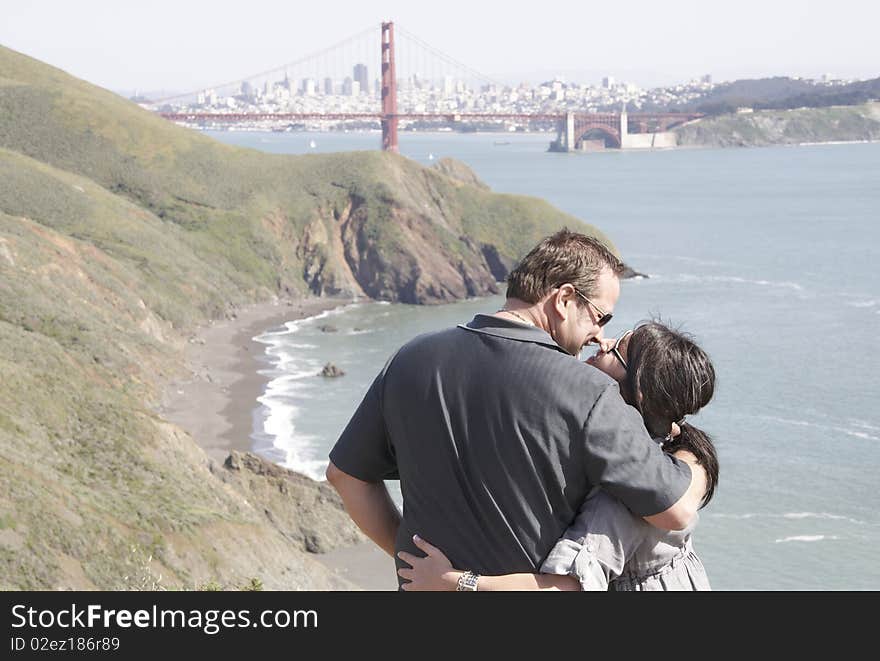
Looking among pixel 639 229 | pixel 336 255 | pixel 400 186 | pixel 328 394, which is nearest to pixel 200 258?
pixel 336 255

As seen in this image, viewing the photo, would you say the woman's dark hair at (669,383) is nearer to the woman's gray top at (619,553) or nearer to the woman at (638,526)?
the woman at (638,526)

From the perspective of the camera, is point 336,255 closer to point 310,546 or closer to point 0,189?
point 0,189

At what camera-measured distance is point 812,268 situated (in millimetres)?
76188

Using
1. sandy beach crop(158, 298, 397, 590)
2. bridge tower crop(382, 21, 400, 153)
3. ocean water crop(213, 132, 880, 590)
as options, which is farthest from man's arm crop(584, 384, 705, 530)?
bridge tower crop(382, 21, 400, 153)

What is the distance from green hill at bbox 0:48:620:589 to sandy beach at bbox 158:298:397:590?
0.93 meters

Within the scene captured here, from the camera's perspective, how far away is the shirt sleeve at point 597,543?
329cm

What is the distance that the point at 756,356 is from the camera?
51.7 m

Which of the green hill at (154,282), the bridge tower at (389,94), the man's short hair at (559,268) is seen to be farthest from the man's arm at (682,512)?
the bridge tower at (389,94)

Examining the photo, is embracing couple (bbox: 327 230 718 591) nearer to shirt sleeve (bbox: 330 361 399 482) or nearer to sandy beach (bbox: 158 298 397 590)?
shirt sleeve (bbox: 330 361 399 482)

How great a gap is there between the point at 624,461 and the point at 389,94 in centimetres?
12420

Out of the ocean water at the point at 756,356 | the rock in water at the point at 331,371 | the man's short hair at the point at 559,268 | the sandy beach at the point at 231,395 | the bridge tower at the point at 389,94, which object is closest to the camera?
the man's short hair at the point at 559,268

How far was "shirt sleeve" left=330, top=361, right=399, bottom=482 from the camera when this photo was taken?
3.65 metres

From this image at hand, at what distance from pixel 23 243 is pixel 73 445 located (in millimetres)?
25165

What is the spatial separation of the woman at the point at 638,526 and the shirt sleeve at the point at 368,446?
0.30m
